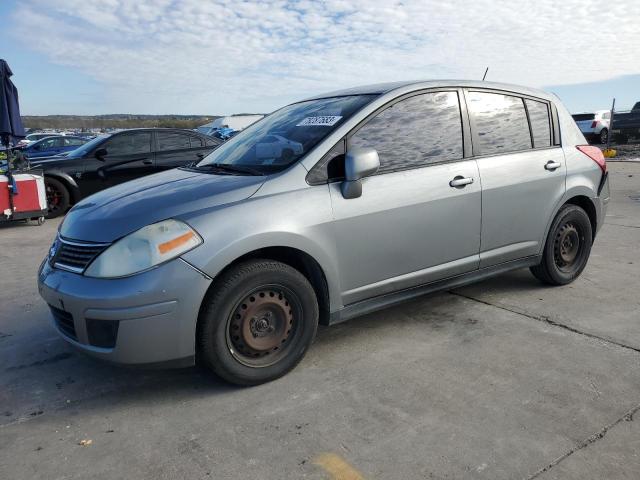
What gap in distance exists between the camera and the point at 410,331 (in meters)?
3.75

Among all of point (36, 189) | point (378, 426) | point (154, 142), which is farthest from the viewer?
point (154, 142)

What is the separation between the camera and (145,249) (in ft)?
8.96

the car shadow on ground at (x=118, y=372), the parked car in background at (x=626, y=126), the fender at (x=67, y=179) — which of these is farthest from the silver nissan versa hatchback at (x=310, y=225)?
the parked car in background at (x=626, y=126)

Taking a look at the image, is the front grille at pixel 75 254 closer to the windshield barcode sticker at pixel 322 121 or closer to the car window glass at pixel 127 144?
the windshield barcode sticker at pixel 322 121

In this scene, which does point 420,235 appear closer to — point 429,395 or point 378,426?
point 429,395

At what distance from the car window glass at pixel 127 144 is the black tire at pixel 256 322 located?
24.5 ft

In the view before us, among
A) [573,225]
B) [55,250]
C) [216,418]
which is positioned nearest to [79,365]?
[55,250]

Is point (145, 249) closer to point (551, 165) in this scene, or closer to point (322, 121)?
point (322, 121)

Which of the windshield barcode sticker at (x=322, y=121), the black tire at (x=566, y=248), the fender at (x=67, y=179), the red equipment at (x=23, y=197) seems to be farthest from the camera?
the fender at (x=67, y=179)

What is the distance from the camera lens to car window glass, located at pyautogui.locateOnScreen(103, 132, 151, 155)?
9.54m

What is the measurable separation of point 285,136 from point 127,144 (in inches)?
269

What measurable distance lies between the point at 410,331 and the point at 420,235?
0.71 metres

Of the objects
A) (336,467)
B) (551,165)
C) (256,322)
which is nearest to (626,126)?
(551,165)

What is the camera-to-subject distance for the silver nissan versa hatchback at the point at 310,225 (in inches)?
108
